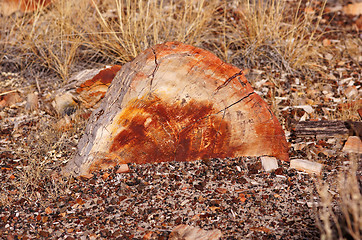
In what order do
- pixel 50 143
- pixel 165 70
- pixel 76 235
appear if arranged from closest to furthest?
pixel 76 235 → pixel 165 70 → pixel 50 143

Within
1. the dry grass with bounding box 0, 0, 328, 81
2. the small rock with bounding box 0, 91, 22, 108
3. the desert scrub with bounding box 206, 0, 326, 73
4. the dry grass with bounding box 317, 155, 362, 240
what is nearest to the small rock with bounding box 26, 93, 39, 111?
the small rock with bounding box 0, 91, 22, 108

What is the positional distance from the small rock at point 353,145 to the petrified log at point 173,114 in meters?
0.54

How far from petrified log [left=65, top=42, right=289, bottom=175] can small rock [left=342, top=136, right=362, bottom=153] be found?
54cm

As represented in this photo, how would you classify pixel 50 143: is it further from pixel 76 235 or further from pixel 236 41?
pixel 236 41

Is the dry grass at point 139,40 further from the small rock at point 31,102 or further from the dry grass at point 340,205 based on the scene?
the dry grass at point 340,205

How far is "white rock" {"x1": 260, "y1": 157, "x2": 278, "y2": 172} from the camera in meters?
2.61

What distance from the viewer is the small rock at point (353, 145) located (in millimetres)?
2758

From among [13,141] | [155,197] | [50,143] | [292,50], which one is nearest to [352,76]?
[292,50]

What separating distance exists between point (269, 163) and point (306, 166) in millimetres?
230

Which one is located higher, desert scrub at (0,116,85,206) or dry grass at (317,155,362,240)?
dry grass at (317,155,362,240)

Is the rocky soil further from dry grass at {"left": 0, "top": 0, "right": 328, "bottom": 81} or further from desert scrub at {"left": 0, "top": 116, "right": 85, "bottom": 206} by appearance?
dry grass at {"left": 0, "top": 0, "right": 328, "bottom": 81}

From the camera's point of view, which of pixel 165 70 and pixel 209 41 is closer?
pixel 165 70

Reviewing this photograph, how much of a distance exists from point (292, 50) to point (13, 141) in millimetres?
2652

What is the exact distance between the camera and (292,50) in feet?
13.1
